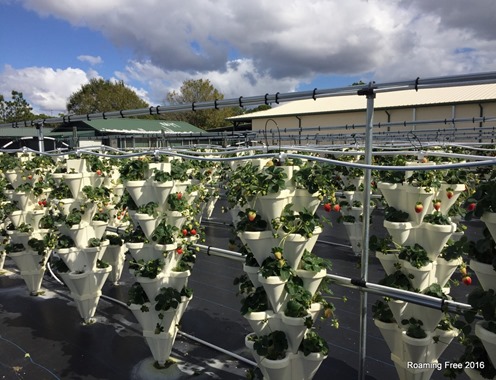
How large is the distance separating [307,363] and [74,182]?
2.97m

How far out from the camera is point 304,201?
2.45 m

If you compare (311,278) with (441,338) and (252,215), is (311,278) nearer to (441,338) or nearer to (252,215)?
(252,215)

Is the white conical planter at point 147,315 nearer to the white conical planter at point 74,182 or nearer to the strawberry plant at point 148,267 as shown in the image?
the strawberry plant at point 148,267

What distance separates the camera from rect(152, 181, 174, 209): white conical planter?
307 centimetres

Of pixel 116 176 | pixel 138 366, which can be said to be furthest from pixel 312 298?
pixel 116 176

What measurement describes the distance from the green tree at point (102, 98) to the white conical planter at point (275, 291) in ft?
115

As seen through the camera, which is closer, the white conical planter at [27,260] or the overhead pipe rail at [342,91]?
the overhead pipe rail at [342,91]

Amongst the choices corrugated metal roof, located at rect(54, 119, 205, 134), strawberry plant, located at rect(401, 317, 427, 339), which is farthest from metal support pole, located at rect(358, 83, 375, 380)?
corrugated metal roof, located at rect(54, 119, 205, 134)

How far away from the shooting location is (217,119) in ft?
114

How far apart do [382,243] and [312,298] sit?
25.9 inches

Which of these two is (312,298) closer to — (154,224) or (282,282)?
(282,282)

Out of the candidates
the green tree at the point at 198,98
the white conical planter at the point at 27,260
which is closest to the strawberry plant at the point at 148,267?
the white conical planter at the point at 27,260

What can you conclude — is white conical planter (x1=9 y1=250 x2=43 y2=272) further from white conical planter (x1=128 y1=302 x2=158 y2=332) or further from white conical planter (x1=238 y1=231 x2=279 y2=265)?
white conical planter (x1=238 y1=231 x2=279 y2=265)

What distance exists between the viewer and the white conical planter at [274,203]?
2.34 meters
